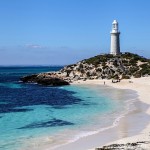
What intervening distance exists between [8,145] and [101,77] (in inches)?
2869

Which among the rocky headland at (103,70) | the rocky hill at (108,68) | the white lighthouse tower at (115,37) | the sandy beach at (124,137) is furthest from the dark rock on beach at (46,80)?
the sandy beach at (124,137)

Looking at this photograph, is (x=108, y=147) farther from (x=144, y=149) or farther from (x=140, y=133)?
(x=140, y=133)

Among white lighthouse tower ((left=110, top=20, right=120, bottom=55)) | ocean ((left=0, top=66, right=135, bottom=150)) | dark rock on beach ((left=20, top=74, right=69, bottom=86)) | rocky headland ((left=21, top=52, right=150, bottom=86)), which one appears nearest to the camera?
ocean ((left=0, top=66, right=135, bottom=150))

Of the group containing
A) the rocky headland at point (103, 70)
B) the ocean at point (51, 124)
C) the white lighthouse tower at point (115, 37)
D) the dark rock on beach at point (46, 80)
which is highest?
the white lighthouse tower at point (115, 37)

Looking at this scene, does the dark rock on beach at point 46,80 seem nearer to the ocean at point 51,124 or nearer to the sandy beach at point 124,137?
the ocean at point 51,124

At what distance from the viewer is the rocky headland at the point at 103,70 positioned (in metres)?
94.5

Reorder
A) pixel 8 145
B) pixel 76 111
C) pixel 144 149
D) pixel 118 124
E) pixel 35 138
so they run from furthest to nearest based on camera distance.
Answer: pixel 76 111, pixel 118 124, pixel 35 138, pixel 8 145, pixel 144 149

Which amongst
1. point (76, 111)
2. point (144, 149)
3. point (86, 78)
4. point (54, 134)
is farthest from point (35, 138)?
point (86, 78)

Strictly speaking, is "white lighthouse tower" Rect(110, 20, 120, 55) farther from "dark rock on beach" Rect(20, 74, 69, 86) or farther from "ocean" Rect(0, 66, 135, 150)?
"ocean" Rect(0, 66, 135, 150)

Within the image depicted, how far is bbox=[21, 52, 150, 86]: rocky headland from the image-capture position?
310 feet

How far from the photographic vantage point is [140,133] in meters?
26.4

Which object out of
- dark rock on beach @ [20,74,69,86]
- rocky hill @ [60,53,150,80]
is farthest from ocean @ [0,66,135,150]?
rocky hill @ [60,53,150,80]

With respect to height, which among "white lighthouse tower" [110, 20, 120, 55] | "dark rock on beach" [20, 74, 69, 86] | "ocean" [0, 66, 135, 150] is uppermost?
"white lighthouse tower" [110, 20, 120, 55]

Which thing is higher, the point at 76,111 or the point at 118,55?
the point at 118,55
